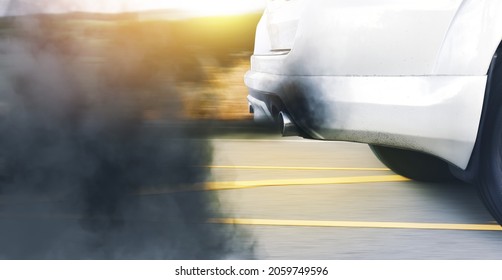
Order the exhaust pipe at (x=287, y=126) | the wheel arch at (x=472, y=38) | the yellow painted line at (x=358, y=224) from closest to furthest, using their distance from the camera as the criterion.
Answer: the wheel arch at (x=472, y=38) → the exhaust pipe at (x=287, y=126) → the yellow painted line at (x=358, y=224)

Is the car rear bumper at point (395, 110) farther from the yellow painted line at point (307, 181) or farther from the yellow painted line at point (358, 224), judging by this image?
the yellow painted line at point (307, 181)

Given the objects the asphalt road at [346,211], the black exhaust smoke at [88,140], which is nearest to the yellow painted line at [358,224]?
the asphalt road at [346,211]

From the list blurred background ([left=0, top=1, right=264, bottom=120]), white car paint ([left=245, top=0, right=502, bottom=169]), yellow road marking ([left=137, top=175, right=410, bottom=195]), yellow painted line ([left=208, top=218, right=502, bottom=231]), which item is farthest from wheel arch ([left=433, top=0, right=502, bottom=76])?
yellow road marking ([left=137, top=175, right=410, bottom=195])

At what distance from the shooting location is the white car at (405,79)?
389 centimetres

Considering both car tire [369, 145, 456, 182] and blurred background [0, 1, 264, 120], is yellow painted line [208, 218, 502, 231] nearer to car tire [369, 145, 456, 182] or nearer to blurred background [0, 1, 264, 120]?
blurred background [0, 1, 264, 120]

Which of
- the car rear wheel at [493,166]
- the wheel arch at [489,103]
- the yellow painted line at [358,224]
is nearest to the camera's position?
the wheel arch at [489,103]

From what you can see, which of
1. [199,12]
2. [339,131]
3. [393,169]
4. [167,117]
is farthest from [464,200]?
[199,12]

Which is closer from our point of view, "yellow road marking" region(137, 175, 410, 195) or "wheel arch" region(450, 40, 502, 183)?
"wheel arch" region(450, 40, 502, 183)

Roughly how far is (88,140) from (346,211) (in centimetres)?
145

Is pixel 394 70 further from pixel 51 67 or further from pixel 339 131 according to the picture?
pixel 51 67

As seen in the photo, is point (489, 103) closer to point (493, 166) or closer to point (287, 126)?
point (493, 166)

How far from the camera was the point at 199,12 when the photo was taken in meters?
8.60

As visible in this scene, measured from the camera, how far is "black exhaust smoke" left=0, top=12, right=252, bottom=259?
15.6 feet

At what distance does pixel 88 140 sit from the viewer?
195 inches
